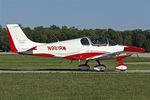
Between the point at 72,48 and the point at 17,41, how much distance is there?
3.43 m

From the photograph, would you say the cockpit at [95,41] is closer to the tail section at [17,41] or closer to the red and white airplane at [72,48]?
the red and white airplane at [72,48]

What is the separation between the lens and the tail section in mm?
28808

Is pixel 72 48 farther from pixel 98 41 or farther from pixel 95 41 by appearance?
pixel 98 41

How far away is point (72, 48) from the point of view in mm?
29016

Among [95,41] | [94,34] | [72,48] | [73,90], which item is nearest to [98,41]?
[95,41]

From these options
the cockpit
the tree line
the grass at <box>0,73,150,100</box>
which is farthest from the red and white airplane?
the tree line

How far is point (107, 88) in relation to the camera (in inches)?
701

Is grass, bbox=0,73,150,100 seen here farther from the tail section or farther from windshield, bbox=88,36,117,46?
windshield, bbox=88,36,117,46

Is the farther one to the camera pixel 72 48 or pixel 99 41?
pixel 99 41

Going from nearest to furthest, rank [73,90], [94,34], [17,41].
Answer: [73,90], [17,41], [94,34]

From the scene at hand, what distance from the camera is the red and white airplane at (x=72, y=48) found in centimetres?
2883

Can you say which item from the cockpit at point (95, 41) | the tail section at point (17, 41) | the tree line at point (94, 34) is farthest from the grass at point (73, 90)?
the tree line at point (94, 34)

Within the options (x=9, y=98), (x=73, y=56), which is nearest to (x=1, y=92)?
(x=9, y=98)

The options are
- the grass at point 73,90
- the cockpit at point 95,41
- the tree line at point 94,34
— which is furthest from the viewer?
the tree line at point 94,34
